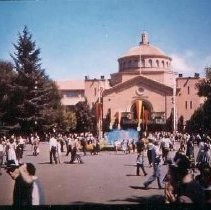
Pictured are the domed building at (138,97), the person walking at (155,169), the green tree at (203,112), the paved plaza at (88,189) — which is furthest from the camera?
the domed building at (138,97)

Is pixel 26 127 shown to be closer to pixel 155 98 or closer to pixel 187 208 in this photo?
pixel 187 208

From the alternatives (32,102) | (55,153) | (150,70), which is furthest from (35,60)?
(150,70)

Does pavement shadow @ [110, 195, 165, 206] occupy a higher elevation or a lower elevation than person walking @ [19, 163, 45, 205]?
lower

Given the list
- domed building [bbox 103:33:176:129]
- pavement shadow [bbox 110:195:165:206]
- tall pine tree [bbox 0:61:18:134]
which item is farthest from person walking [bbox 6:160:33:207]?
domed building [bbox 103:33:176:129]

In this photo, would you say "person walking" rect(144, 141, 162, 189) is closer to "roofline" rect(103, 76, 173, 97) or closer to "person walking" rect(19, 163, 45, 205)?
"person walking" rect(19, 163, 45, 205)

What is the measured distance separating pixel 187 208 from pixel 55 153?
6.55 meters

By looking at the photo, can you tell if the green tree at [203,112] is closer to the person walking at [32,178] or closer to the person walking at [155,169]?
the person walking at [155,169]

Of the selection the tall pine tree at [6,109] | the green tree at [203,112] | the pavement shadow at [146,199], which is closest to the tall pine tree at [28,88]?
the tall pine tree at [6,109]

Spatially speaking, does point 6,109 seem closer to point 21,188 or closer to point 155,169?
point 21,188

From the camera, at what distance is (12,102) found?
9320 millimetres

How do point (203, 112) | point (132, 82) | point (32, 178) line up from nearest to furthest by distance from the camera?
point (32, 178), point (203, 112), point (132, 82)

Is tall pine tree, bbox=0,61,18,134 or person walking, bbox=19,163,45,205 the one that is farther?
tall pine tree, bbox=0,61,18,134

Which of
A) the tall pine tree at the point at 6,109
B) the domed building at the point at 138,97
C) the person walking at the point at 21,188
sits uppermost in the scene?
the domed building at the point at 138,97

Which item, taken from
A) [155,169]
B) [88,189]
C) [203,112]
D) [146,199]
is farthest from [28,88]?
[203,112]
